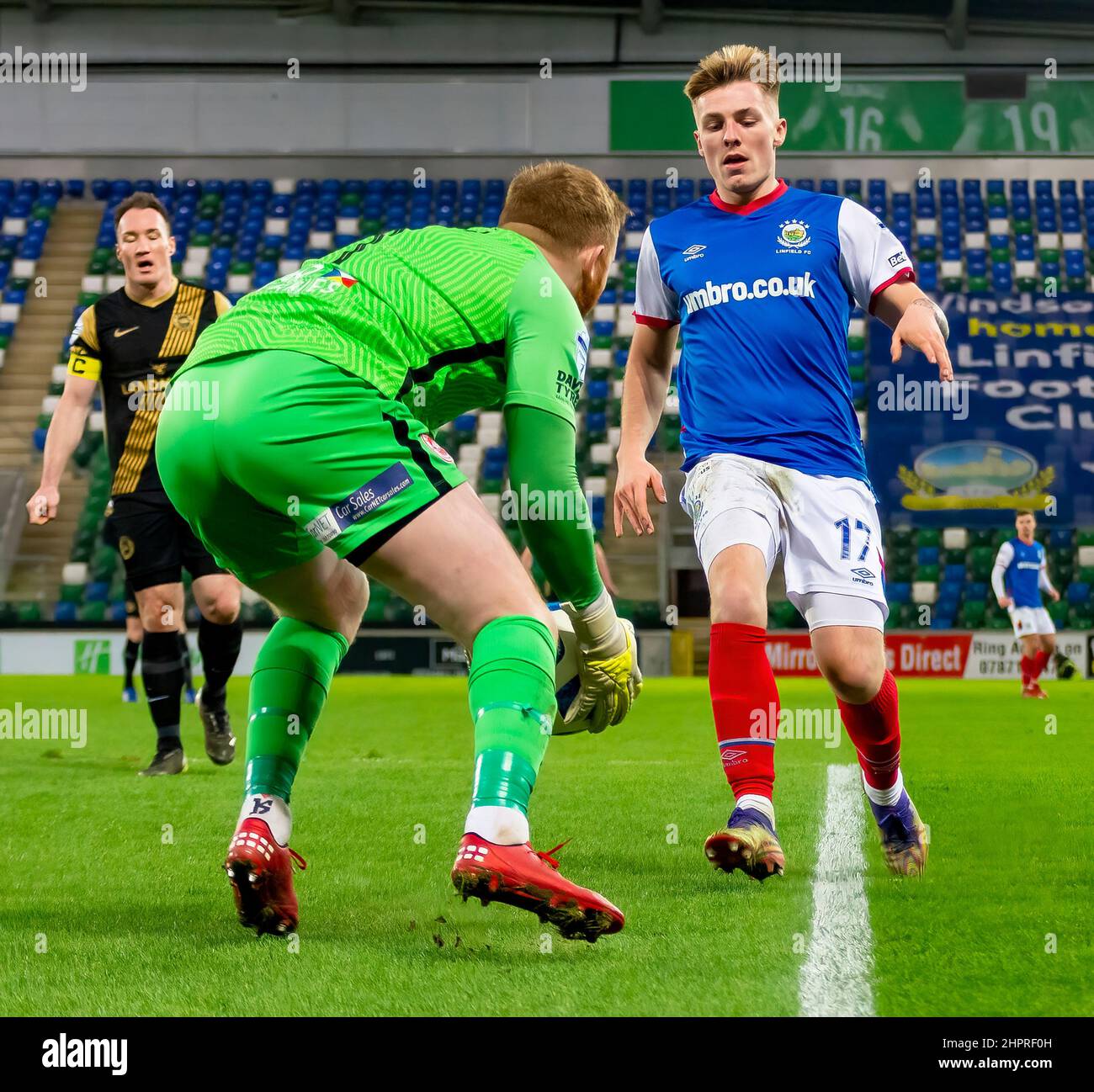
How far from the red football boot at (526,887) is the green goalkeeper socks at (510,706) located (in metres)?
0.09

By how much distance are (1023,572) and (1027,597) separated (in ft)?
0.94

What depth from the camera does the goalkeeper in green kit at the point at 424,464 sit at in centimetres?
258

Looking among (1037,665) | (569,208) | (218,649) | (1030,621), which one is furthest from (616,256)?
(569,208)

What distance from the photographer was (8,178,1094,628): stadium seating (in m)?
17.2

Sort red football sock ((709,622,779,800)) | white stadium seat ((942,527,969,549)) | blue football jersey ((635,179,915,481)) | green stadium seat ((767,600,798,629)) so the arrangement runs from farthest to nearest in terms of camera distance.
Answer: white stadium seat ((942,527,969,549)) → green stadium seat ((767,600,798,629)) → blue football jersey ((635,179,915,481)) → red football sock ((709,622,779,800))

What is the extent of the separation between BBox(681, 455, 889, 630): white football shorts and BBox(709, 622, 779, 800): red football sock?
0.58 feet

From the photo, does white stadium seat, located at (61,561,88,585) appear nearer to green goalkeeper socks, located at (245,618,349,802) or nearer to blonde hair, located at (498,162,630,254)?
green goalkeeper socks, located at (245,618,349,802)

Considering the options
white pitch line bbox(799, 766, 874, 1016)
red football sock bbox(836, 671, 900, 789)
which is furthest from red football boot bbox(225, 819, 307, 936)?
red football sock bbox(836, 671, 900, 789)

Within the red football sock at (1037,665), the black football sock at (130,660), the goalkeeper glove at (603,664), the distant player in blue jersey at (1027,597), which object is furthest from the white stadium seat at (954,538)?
the goalkeeper glove at (603,664)

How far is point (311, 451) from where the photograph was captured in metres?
2.59

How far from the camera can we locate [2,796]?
5465mm
